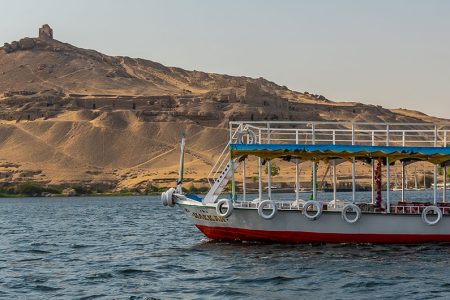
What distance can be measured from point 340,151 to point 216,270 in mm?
8660

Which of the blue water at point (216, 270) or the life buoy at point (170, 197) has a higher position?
the life buoy at point (170, 197)

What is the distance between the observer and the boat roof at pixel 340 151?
36875 millimetres

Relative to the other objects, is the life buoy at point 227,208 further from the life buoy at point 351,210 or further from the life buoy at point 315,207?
the life buoy at point 351,210

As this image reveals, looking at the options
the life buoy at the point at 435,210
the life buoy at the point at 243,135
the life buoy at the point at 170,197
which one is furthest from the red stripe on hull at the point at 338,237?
the life buoy at the point at 170,197

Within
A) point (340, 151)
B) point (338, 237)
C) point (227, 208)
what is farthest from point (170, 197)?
point (340, 151)

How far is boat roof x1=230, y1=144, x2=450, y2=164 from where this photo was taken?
36875 millimetres

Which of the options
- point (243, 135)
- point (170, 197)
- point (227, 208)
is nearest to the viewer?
point (227, 208)

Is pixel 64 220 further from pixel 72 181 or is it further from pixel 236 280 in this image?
pixel 72 181

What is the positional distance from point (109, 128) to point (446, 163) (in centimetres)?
14132

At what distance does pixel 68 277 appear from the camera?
30719mm

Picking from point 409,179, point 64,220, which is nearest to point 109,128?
point 409,179

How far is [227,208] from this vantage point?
3706cm

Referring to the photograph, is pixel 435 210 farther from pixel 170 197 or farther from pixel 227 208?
pixel 170 197

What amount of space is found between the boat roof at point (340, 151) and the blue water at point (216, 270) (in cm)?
381
